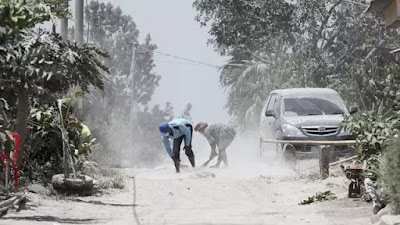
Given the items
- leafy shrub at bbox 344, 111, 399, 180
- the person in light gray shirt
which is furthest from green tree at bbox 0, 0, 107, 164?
the person in light gray shirt

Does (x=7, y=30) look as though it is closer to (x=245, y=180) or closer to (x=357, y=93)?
(x=245, y=180)

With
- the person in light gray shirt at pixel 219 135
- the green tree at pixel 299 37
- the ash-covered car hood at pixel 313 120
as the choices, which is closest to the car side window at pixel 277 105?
the ash-covered car hood at pixel 313 120

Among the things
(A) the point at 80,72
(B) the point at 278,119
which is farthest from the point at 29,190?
(B) the point at 278,119

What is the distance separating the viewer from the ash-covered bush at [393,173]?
10328 millimetres

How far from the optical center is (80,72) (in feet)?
50.4

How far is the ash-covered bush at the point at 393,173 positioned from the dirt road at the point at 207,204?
28.2 inches

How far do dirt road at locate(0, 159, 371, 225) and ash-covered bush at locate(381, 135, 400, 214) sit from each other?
0.72 m

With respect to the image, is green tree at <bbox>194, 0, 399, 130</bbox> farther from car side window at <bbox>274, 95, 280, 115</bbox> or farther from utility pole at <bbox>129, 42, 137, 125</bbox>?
utility pole at <bbox>129, 42, 137, 125</bbox>

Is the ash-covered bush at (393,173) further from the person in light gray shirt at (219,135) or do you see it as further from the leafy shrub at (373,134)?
the person in light gray shirt at (219,135)

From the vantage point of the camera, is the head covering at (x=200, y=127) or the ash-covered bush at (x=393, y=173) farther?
the head covering at (x=200, y=127)

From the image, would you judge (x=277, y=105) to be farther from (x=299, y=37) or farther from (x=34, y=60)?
(x=299, y=37)

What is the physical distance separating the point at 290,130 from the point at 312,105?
1.52 m

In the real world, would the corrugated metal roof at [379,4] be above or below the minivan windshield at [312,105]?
above

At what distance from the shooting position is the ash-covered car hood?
21391 mm
